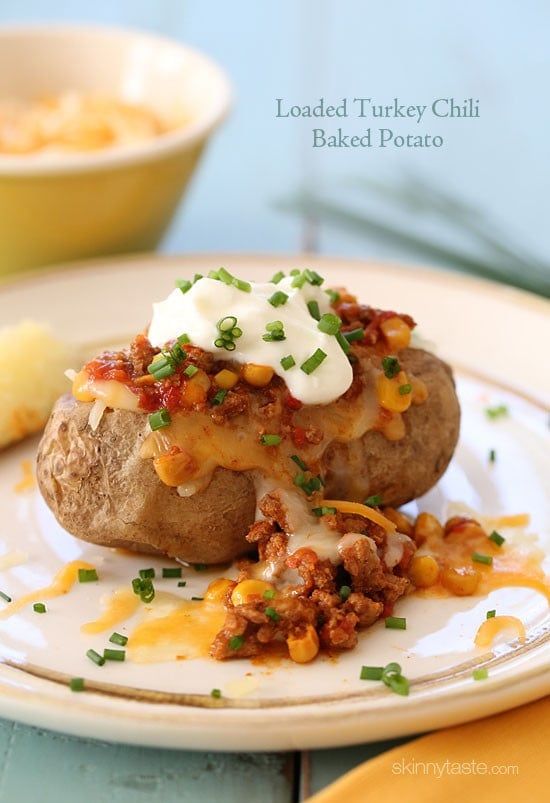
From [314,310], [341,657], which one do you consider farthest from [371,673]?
[314,310]

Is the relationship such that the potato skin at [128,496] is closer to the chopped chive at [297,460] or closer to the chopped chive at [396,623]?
the chopped chive at [297,460]

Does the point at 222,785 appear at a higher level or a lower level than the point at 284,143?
higher

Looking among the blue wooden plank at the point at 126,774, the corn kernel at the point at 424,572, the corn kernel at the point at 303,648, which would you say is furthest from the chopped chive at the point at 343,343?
the blue wooden plank at the point at 126,774

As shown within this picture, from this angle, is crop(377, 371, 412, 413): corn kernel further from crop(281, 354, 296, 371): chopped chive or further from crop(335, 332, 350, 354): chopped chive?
crop(281, 354, 296, 371): chopped chive

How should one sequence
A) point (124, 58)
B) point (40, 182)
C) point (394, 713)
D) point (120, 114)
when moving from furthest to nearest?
point (124, 58)
point (120, 114)
point (40, 182)
point (394, 713)

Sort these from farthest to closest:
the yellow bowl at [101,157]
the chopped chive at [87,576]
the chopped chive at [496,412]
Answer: the yellow bowl at [101,157] → the chopped chive at [496,412] → the chopped chive at [87,576]

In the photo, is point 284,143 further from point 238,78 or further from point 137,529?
point 137,529

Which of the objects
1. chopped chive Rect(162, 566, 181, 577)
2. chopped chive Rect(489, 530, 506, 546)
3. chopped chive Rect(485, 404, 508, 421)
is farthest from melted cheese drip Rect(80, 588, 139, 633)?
chopped chive Rect(485, 404, 508, 421)

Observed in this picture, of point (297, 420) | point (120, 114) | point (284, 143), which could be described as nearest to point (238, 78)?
point (284, 143)
